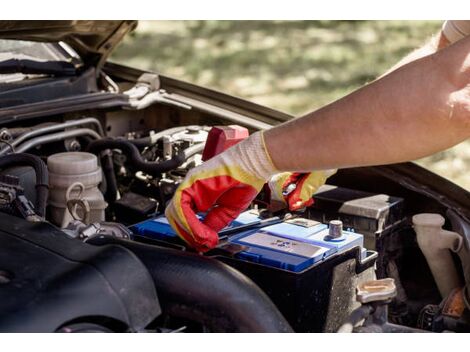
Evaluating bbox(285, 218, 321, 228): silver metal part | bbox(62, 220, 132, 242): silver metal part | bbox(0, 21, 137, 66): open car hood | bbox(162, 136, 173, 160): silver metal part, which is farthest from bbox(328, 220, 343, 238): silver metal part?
bbox(0, 21, 137, 66): open car hood

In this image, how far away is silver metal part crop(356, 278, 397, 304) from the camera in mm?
1596

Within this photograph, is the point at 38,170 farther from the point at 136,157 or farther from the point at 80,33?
the point at 80,33

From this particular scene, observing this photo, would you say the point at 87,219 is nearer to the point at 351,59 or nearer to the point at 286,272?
the point at 286,272

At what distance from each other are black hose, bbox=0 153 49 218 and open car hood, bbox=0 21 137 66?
0.48 meters

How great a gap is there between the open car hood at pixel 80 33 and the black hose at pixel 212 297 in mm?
1049

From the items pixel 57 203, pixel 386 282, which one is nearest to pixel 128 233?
pixel 57 203

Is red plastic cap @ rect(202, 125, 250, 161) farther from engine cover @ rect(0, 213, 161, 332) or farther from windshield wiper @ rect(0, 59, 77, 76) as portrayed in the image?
windshield wiper @ rect(0, 59, 77, 76)

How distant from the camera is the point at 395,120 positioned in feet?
4.95

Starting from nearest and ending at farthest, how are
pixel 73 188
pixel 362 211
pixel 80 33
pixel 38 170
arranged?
pixel 38 170 < pixel 73 188 < pixel 362 211 < pixel 80 33

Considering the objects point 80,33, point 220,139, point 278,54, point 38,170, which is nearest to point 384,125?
point 220,139

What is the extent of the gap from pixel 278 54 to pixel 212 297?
18.4 ft

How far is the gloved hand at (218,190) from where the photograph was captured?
1.67m

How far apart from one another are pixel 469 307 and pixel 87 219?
94cm

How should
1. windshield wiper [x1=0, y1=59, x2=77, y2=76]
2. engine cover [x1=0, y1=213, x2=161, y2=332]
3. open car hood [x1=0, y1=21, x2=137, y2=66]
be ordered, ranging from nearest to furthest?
engine cover [x1=0, y1=213, x2=161, y2=332] < open car hood [x1=0, y1=21, x2=137, y2=66] < windshield wiper [x1=0, y1=59, x2=77, y2=76]
